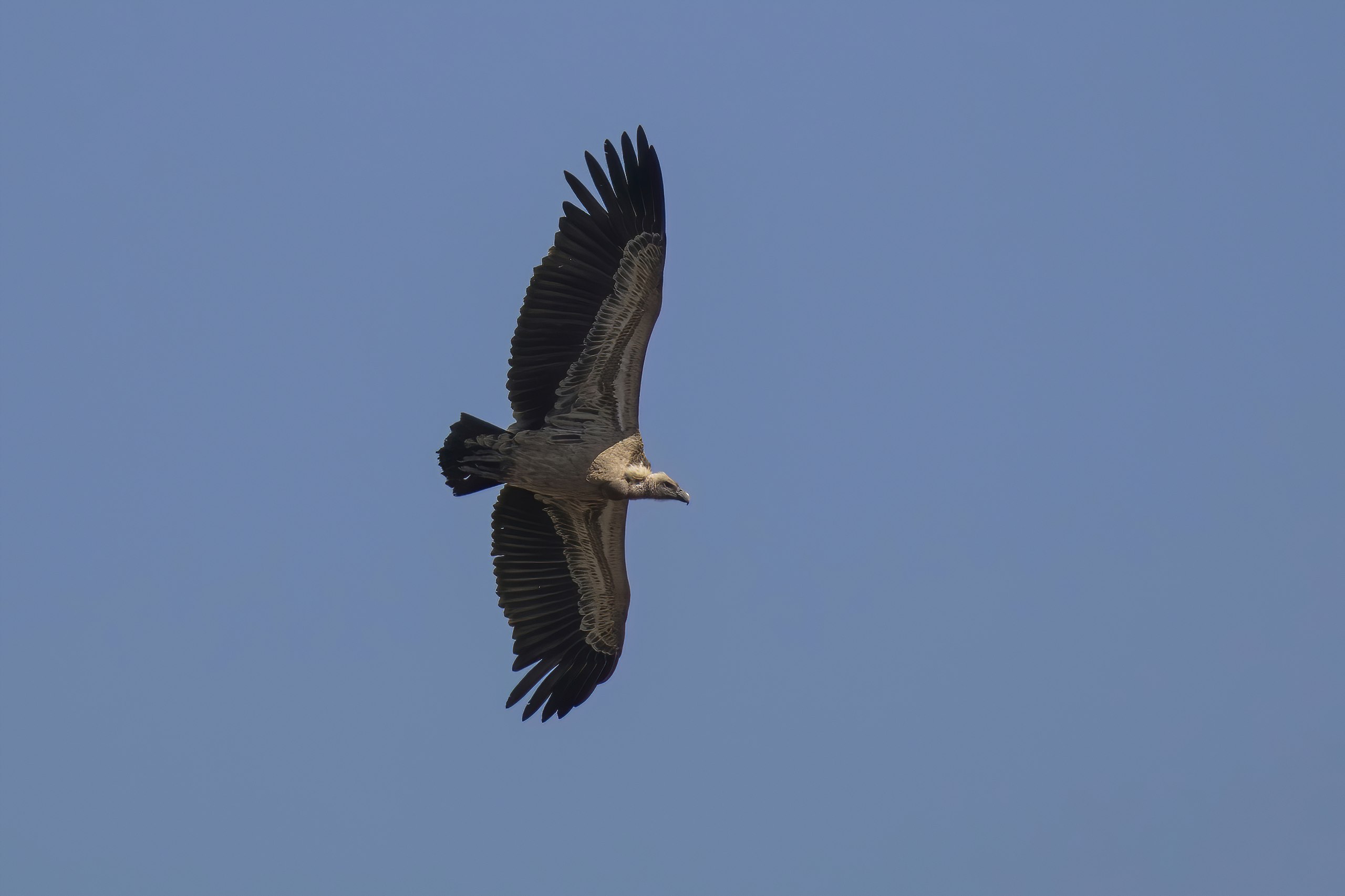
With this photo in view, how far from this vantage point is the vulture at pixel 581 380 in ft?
61.4

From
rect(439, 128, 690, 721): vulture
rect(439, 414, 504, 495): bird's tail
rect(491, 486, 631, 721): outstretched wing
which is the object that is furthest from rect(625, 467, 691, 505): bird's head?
rect(439, 414, 504, 495): bird's tail

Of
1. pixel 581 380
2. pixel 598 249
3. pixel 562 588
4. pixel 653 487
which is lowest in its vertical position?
pixel 562 588

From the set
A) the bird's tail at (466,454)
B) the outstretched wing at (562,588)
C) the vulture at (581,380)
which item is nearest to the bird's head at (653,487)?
the vulture at (581,380)

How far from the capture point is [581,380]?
19.0 meters

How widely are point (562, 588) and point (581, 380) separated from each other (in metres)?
2.76

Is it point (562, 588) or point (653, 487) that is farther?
point (562, 588)

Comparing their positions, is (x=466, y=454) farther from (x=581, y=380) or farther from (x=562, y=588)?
(x=562, y=588)

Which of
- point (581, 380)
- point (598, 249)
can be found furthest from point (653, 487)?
point (598, 249)

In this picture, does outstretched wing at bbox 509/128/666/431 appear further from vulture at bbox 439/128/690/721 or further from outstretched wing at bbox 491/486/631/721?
outstretched wing at bbox 491/486/631/721

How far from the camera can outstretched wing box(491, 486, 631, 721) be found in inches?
798

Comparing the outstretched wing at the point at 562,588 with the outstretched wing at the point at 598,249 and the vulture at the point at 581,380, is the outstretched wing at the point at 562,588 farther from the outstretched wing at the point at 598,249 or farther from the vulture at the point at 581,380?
the outstretched wing at the point at 598,249

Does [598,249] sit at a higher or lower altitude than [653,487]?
higher

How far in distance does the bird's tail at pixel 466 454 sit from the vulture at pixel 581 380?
1 cm

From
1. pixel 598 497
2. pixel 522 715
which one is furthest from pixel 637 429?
pixel 522 715
